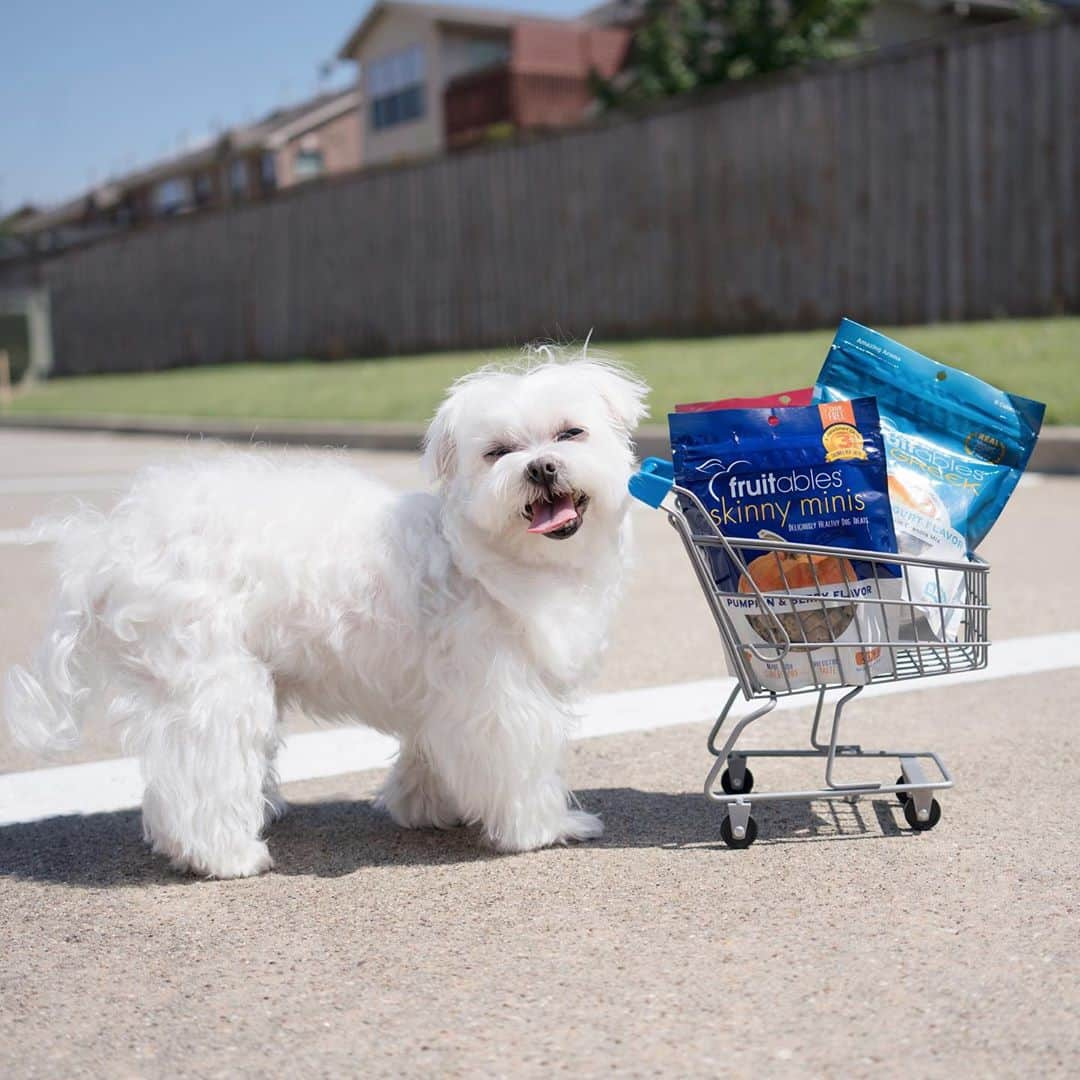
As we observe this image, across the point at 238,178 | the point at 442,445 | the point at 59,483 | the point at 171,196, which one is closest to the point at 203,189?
the point at 171,196

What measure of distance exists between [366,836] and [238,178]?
5730 centimetres

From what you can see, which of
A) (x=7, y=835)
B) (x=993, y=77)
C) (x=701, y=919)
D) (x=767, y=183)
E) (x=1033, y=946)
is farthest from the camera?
(x=767, y=183)

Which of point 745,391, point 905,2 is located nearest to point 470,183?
point 745,391

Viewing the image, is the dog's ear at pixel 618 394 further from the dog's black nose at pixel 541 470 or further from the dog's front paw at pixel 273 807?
the dog's front paw at pixel 273 807

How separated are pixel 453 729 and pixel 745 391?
433 inches

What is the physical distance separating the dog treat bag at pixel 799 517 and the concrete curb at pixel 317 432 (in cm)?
456

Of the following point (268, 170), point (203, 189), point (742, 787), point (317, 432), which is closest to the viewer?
point (742, 787)

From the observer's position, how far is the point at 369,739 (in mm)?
4852

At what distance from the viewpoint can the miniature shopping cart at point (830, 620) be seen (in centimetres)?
347

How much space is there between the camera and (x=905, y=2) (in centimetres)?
3195

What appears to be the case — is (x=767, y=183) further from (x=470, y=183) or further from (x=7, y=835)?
(x=7, y=835)

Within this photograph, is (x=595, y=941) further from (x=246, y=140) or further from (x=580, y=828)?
(x=246, y=140)

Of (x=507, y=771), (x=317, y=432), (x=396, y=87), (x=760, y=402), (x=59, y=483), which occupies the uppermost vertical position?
(x=396, y=87)

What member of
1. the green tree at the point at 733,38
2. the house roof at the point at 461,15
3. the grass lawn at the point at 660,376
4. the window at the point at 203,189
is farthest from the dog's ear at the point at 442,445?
the window at the point at 203,189
